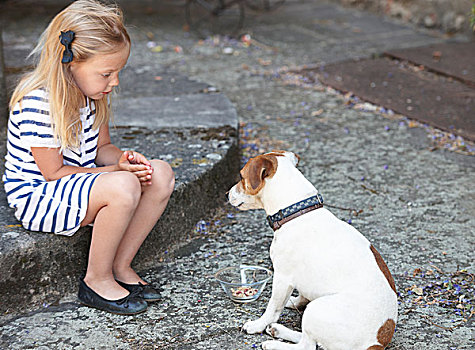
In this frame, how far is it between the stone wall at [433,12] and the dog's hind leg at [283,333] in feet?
15.1

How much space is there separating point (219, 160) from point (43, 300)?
113 cm

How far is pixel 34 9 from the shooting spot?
658 cm

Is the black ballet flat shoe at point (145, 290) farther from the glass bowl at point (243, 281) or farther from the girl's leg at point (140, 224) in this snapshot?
the glass bowl at point (243, 281)

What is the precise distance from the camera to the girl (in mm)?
2301

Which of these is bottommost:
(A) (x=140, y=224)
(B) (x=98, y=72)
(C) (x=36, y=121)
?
(A) (x=140, y=224)

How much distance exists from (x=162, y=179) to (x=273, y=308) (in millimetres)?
715

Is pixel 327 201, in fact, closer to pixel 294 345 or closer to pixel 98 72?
pixel 294 345

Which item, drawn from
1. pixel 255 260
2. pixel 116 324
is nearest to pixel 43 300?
pixel 116 324

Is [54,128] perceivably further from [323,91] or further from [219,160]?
[323,91]

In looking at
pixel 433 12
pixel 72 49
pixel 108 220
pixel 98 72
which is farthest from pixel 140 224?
pixel 433 12

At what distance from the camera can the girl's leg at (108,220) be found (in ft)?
7.52

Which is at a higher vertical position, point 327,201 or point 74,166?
point 74,166

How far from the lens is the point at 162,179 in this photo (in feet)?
8.21

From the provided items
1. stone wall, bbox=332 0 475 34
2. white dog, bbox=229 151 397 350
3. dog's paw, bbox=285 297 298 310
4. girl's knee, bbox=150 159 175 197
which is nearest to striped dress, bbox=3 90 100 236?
girl's knee, bbox=150 159 175 197
